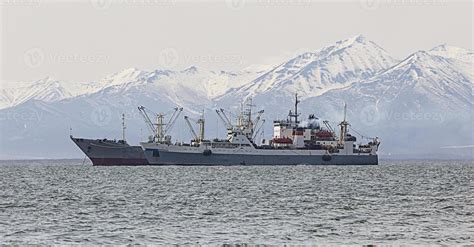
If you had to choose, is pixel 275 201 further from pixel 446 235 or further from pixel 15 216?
pixel 446 235

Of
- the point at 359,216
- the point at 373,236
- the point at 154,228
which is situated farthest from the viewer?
the point at 359,216

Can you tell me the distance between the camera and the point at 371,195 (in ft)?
292

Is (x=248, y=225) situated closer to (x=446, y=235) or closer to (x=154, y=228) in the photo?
(x=154, y=228)

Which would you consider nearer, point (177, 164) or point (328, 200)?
point (328, 200)

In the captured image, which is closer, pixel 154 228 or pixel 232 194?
pixel 154 228

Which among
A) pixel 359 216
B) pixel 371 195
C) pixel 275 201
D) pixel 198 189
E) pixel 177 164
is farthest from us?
pixel 177 164

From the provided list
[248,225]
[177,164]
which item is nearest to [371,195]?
[248,225]

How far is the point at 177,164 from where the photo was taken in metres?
198

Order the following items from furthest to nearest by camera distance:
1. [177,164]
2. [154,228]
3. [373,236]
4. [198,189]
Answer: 1. [177,164]
2. [198,189]
3. [154,228]
4. [373,236]

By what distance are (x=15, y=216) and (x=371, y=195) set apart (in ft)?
112

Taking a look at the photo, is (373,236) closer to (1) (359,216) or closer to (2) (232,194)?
(1) (359,216)

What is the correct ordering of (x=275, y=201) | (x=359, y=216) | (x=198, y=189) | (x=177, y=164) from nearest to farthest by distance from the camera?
1. (x=359, y=216)
2. (x=275, y=201)
3. (x=198, y=189)
4. (x=177, y=164)

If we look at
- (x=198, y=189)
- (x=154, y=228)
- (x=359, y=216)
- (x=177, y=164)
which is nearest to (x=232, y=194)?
(x=198, y=189)

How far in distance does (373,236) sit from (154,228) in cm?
1330
